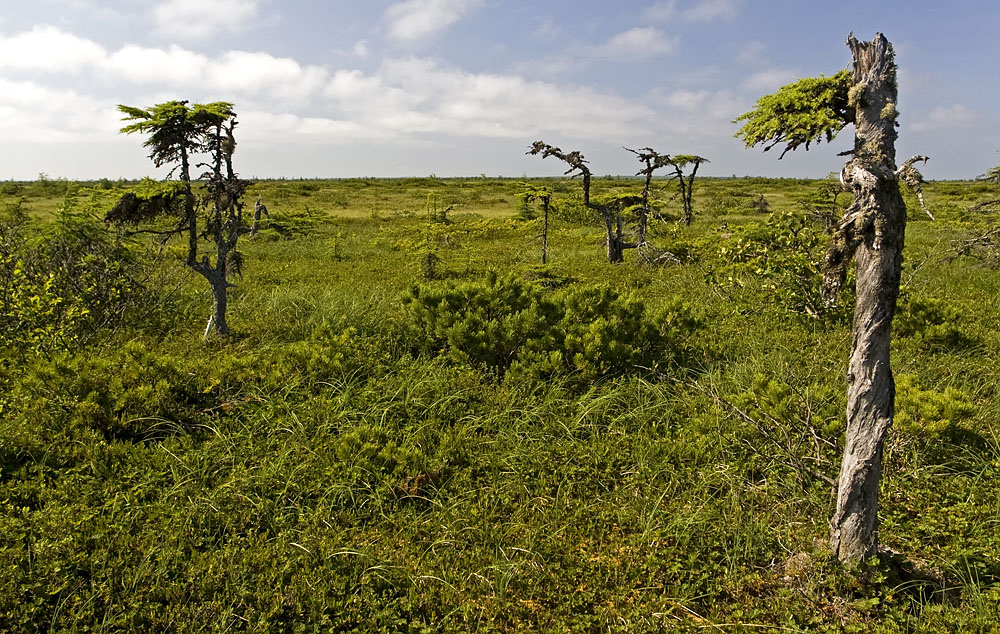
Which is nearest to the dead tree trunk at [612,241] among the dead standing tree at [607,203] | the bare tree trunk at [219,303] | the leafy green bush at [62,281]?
the dead standing tree at [607,203]

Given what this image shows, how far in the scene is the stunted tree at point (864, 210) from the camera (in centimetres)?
237

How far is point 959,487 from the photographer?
3859mm

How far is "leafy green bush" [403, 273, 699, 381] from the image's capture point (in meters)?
5.65

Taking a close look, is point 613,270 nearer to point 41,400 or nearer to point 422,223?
point 41,400

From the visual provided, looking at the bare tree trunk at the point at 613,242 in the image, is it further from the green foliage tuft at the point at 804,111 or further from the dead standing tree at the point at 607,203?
the green foliage tuft at the point at 804,111

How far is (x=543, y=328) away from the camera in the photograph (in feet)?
19.5

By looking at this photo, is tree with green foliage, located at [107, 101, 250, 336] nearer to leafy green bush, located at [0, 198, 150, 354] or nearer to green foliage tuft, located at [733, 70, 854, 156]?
leafy green bush, located at [0, 198, 150, 354]

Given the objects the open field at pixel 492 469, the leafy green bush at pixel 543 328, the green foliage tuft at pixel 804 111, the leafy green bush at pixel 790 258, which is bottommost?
the open field at pixel 492 469

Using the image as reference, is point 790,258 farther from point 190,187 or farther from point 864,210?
point 190,187

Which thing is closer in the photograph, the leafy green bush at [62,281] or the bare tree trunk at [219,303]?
the leafy green bush at [62,281]

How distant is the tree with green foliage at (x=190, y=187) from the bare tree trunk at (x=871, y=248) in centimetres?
619

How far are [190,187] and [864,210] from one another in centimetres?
673

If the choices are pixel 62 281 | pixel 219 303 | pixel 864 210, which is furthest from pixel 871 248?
pixel 62 281

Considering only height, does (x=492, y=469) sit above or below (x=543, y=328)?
below
